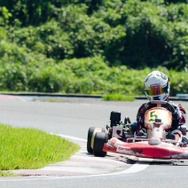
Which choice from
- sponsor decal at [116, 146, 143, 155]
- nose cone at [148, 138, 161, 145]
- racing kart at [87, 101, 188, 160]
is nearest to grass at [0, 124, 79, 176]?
racing kart at [87, 101, 188, 160]

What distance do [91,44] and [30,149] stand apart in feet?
97.4

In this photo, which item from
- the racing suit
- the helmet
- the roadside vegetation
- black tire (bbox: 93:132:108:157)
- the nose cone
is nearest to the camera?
the nose cone

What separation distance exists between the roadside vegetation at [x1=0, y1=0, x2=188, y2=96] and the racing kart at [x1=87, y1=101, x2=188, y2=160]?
20646 millimetres

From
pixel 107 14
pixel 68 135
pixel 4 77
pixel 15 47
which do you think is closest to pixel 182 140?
pixel 68 135

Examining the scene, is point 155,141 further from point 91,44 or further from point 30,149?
point 91,44

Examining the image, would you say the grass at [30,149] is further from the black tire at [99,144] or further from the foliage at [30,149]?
the black tire at [99,144]

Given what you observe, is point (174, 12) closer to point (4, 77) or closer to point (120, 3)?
point (120, 3)

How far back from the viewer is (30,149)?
8.52 meters

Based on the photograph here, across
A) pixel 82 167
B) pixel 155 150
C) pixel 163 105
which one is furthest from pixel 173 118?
pixel 82 167

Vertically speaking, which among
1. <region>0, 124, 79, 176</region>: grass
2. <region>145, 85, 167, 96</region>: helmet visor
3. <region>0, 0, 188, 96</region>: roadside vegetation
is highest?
<region>0, 0, 188, 96</region>: roadside vegetation

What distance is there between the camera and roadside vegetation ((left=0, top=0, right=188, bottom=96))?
30969 mm

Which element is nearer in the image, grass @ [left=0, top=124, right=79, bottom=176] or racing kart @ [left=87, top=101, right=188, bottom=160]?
grass @ [left=0, top=124, right=79, bottom=176]

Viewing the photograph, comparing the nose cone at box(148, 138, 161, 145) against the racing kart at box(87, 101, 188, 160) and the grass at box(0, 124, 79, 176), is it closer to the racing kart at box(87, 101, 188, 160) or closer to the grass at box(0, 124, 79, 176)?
the racing kart at box(87, 101, 188, 160)

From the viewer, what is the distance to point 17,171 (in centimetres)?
712
